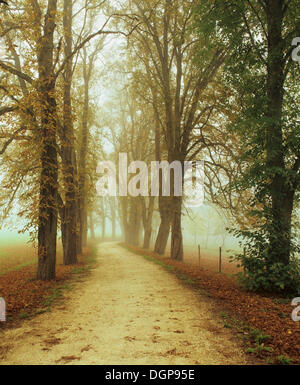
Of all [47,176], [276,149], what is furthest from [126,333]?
[276,149]

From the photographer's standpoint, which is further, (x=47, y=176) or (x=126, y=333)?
(x=47, y=176)

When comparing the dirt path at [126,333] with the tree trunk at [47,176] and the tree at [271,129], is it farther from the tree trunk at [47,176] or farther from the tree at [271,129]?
the tree at [271,129]

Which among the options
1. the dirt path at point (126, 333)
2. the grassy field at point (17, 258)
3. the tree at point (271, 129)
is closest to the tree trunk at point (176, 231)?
the grassy field at point (17, 258)

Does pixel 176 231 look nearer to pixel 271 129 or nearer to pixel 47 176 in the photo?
pixel 47 176

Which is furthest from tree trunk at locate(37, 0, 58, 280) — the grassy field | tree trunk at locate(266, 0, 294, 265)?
tree trunk at locate(266, 0, 294, 265)

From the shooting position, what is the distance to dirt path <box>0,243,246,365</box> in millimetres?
4051

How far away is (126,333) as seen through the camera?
16.3 ft

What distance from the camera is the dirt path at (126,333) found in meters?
4.05

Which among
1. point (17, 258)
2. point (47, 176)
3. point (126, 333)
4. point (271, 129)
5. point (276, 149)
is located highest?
point (271, 129)

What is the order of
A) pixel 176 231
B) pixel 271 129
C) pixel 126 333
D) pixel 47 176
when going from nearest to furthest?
pixel 126 333 → pixel 271 129 → pixel 47 176 → pixel 176 231

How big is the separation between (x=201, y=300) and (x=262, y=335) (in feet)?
8.23

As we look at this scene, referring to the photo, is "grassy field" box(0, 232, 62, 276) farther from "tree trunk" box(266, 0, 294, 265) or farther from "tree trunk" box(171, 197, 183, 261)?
"tree trunk" box(266, 0, 294, 265)
